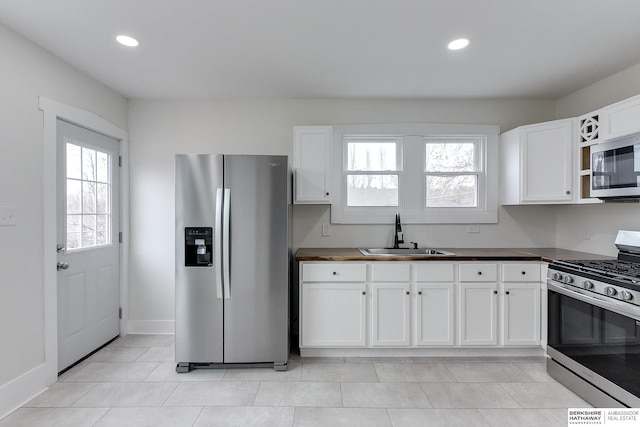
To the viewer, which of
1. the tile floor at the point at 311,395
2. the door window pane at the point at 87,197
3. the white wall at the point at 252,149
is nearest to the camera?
the tile floor at the point at 311,395

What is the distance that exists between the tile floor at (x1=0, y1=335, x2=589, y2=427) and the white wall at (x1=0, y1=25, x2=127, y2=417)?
0.41m

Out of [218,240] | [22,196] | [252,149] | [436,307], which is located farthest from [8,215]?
[436,307]

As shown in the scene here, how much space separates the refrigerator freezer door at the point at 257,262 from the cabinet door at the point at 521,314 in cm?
194

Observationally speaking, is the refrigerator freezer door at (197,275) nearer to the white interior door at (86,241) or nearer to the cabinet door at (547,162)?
the white interior door at (86,241)

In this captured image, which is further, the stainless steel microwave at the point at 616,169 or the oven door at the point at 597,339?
the stainless steel microwave at the point at 616,169

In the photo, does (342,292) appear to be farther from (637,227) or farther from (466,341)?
(637,227)

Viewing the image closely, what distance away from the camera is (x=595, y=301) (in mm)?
2123

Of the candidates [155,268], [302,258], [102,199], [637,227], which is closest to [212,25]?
[302,258]

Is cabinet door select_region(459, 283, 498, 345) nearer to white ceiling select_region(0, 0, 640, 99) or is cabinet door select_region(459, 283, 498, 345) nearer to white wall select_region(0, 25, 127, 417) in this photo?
white ceiling select_region(0, 0, 640, 99)

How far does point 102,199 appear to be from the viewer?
10.1 ft

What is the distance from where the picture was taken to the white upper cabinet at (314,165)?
3.16 metres

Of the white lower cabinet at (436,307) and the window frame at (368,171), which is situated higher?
the window frame at (368,171)

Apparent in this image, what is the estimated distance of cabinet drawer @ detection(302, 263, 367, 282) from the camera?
9.29 feet

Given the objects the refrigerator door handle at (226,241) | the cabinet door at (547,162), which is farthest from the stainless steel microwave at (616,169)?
the refrigerator door handle at (226,241)
